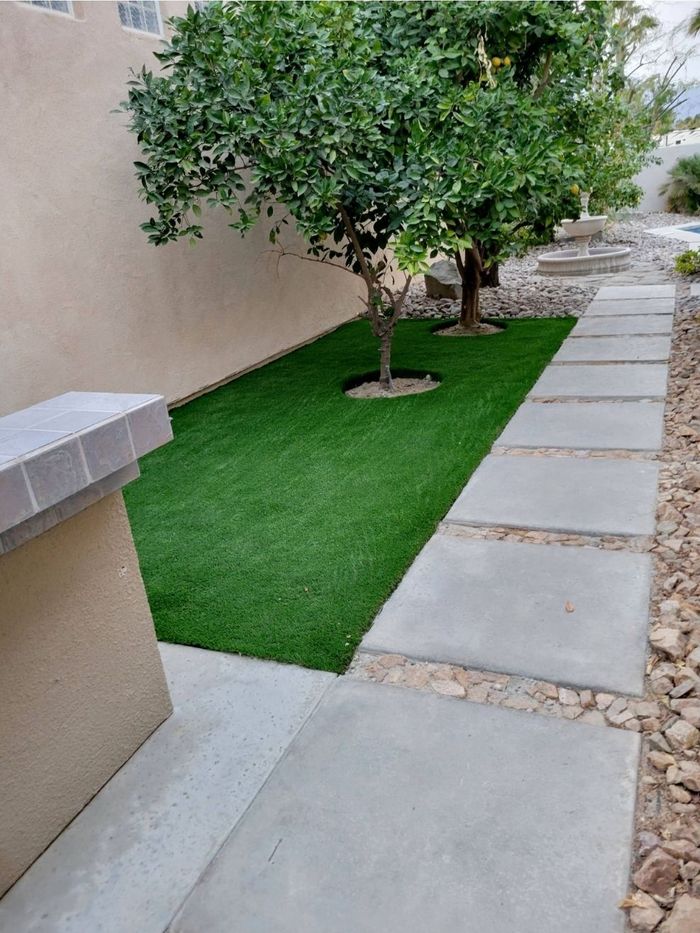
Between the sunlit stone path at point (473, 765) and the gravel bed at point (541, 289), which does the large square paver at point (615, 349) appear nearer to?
the gravel bed at point (541, 289)

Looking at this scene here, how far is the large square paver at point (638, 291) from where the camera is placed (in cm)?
763

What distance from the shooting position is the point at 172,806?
5.51ft

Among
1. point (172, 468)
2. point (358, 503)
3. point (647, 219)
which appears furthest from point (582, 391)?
point (647, 219)

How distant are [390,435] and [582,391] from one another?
1482 mm

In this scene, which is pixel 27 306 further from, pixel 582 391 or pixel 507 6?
pixel 507 6

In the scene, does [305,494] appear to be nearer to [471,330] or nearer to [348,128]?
[348,128]

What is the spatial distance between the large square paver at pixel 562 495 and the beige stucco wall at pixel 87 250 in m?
2.77

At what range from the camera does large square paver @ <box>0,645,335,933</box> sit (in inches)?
57.1

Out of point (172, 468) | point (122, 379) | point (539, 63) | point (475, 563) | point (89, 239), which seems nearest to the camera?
point (475, 563)

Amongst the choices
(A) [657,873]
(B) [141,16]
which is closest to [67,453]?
(A) [657,873]

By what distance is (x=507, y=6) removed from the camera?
4852 mm

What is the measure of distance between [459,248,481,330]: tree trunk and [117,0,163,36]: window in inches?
126

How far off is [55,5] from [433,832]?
4.99 m

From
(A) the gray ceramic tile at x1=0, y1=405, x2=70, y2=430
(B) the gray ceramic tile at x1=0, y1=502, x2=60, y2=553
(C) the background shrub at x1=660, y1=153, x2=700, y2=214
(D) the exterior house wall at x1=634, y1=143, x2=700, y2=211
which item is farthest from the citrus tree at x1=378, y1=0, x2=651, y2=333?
(D) the exterior house wall at x1=634, y1=143, x2=700, y2=211
